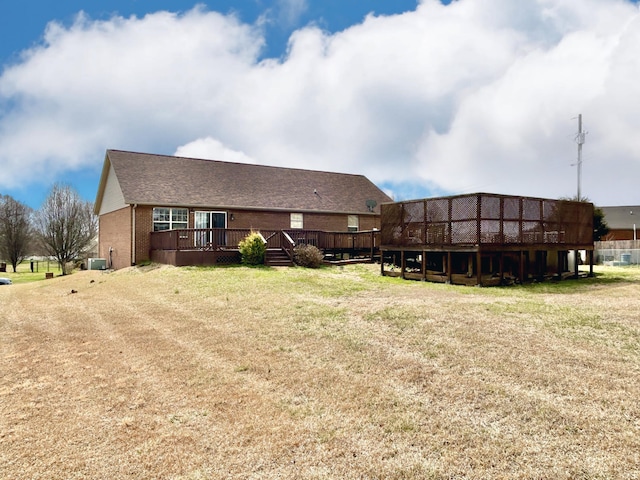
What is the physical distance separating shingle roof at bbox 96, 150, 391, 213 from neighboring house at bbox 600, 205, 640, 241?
117 feet

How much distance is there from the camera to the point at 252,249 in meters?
18.7

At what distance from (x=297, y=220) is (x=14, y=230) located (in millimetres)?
32135

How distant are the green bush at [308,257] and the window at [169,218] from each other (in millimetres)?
6950

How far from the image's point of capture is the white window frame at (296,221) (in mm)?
25889

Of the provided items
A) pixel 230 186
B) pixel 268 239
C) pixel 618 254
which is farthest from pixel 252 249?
pixel 618 254

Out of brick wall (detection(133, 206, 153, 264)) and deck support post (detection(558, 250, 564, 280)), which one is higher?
brick wall (detection(133, 206, 153, 264))

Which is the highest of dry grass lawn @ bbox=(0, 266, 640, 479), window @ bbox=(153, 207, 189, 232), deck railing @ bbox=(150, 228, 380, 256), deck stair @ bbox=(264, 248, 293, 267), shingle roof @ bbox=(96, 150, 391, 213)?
shingle roof @ bbox=(96, 150, 391, 213)

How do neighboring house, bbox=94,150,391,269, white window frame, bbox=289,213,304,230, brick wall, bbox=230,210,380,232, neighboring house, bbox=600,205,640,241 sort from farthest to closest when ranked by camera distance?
neighboring house, bbox=600,205,640,241, white window frame, bbox=289,213,304,230, brick wall, bbox=230,210,380,232, neighboring house, bbox=94,150,391,269

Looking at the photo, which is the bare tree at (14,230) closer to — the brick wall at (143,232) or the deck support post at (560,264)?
the brick wall at (143,232)

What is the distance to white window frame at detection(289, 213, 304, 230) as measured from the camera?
2589cm

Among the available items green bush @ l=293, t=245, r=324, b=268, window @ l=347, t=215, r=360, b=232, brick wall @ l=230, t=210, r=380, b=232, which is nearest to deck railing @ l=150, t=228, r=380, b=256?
green bush @ l=293, t=245, r=324, b=268

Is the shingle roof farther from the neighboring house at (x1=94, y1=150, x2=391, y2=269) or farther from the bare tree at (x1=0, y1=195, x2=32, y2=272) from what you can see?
the bare tree at (x1=0, y1=195, x2=32, y2=272)

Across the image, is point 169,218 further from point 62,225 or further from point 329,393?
point 329,393

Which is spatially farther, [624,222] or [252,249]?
[624,222]
